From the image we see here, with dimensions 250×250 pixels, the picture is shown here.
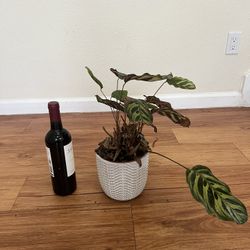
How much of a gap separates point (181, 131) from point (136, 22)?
1.93 feet

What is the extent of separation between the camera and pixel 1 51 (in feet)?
4.15

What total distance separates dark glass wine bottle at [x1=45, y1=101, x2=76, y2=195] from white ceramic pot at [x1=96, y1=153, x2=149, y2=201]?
88 mm

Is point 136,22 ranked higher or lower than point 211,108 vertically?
higher

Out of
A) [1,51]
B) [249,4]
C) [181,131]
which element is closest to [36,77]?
[1,51]

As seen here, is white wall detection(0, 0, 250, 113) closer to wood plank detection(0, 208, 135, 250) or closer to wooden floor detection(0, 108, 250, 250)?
wooden floor detection(0, 108, 250, 250)

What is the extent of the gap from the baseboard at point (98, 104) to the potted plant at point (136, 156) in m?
0.71

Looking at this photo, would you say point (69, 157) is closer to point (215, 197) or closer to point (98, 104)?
point (215, 197)

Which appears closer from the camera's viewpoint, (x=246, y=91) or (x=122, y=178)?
(x=122, y=178)

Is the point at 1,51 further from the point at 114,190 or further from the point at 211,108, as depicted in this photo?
the point at 211,108

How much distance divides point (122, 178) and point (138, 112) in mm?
260

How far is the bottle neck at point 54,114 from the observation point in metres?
0.61

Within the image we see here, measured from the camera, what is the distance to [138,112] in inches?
18.5

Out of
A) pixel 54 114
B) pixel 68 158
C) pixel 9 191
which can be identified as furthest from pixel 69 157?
pixel 9 191

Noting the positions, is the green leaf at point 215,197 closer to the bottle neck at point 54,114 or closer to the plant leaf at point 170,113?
the plant leaf at point 170,113
